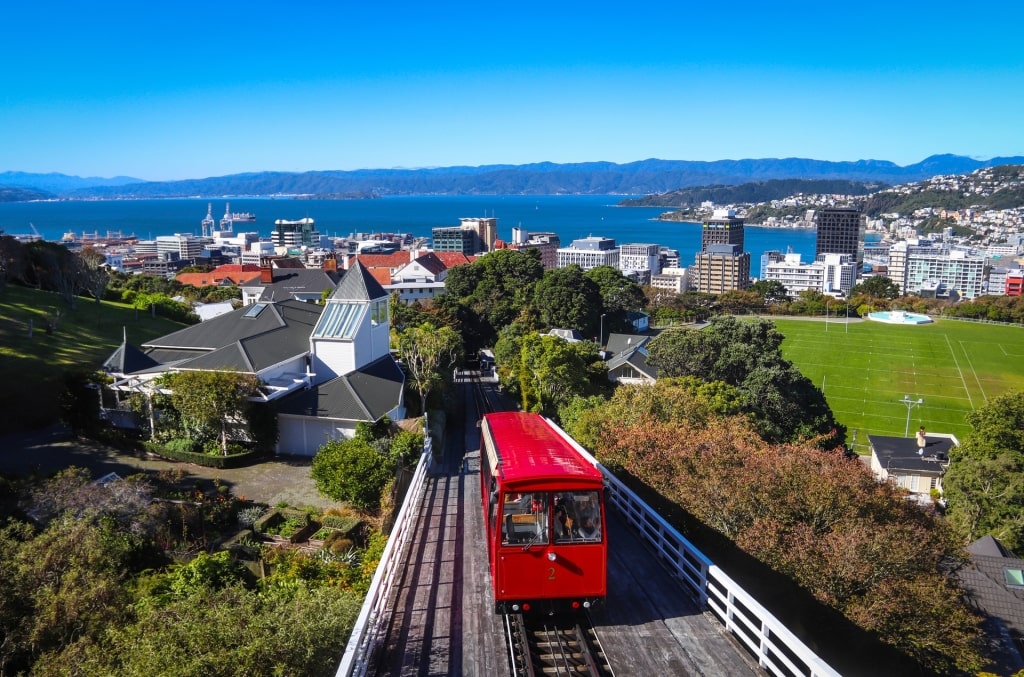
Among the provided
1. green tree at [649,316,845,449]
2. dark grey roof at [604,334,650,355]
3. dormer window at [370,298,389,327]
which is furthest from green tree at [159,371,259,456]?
dark grey roof at [604,334,650,355]

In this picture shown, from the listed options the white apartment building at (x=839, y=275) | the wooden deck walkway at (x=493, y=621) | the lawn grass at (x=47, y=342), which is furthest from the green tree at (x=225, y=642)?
the white apartment building at (x=839, y=275)

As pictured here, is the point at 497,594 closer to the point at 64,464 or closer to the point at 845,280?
the point at 64,464

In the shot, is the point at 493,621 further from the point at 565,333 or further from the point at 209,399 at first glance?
the point at 565,333

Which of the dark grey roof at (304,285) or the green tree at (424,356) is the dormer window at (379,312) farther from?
the dark grey roof at (304,285)

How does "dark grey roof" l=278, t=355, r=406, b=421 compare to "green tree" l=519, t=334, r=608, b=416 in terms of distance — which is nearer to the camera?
"dark grey roof" l=278, t=355, r=406, b=421

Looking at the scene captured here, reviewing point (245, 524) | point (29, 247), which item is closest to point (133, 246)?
point (29, 247)

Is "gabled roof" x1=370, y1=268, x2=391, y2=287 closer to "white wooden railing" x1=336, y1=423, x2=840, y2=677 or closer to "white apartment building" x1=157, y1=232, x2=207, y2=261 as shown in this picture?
"white wooden railing" x1=336, y1=423, x2=840, y2=677
